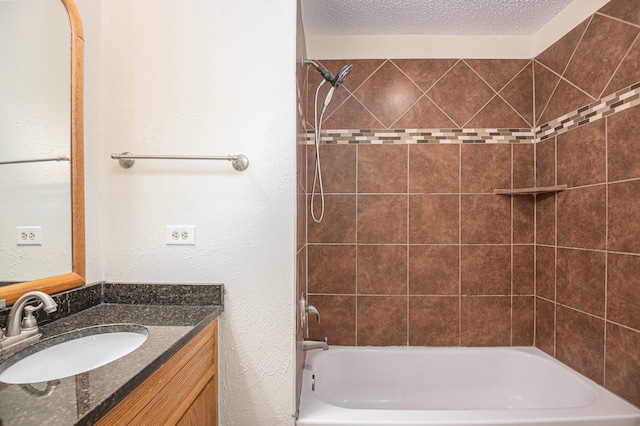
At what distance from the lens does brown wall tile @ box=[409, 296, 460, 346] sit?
6.64 ft

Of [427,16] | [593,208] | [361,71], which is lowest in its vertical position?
[593,208]

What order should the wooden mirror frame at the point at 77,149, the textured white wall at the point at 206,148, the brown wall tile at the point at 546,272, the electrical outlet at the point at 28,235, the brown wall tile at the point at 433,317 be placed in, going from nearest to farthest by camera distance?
the electrical outlet at the point at 28,235 → the wooden mirror frame at the point at 77,149 → the textured white wall at the point at 206,148 → the brown wall tile at the point at 546,272 → the brown wall tile at the point at 433,317

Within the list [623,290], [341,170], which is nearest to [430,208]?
[341,170]

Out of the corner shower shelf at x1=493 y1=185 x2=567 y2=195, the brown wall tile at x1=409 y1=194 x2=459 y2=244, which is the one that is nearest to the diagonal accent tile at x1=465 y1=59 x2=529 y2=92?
the corner shower shelf at x1=493 y1=185 x2=567 y2=195

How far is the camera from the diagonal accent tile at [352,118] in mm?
2051

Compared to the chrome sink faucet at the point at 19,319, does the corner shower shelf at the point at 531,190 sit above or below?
above

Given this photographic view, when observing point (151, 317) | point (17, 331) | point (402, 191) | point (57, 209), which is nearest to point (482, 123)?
point (402, 191)

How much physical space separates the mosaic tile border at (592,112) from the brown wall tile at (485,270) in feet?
2.46

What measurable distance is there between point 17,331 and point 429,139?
208 centimetres

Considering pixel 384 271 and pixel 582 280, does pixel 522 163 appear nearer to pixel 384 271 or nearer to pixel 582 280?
pixel 582 280

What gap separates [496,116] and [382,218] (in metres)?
0.98

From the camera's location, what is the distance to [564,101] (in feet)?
5.90

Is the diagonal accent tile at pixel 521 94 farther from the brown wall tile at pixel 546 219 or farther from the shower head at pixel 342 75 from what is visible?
the shower head at pixel 342 75

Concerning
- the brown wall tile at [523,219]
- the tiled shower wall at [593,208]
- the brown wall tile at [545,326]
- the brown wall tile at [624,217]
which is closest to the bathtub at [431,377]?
the brown wall tile at [545,326]
